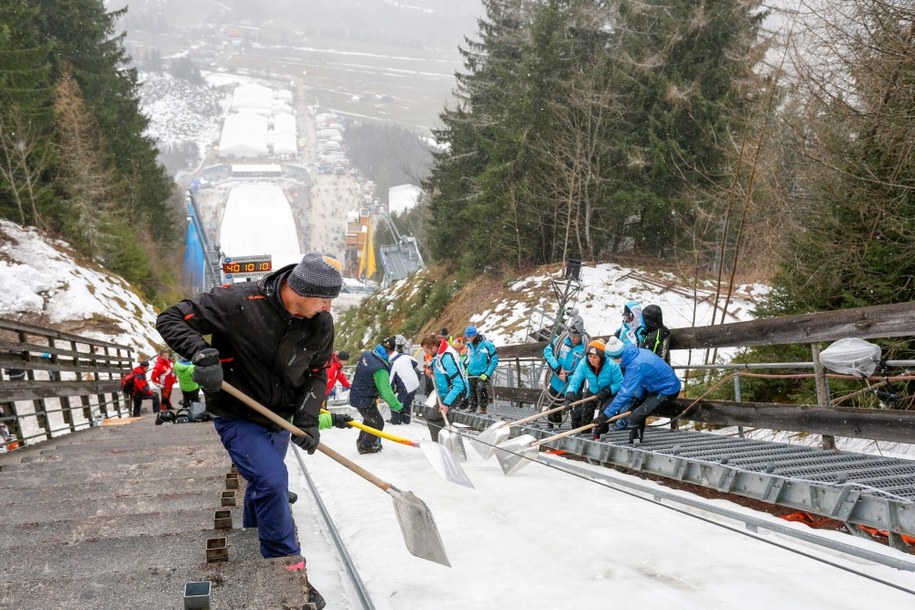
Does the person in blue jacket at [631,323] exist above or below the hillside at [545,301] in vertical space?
above

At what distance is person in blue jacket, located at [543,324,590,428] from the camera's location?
10039mm

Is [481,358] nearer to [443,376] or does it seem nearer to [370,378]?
[443,376]

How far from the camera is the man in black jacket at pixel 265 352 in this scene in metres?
3.66

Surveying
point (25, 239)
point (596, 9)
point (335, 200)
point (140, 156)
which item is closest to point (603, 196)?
point (596, 9)

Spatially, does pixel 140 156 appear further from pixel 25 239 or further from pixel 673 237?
pixel 673 237

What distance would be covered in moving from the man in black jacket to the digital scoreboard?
108ft

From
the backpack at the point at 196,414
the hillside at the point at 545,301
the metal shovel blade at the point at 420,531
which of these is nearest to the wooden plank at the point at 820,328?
the metal shovel blade at the point at 420,531

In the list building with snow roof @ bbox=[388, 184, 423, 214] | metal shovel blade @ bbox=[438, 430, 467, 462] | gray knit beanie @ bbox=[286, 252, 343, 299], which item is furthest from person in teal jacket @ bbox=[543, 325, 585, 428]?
building with snow roof @ bbox=[388, 184, 423, 214]

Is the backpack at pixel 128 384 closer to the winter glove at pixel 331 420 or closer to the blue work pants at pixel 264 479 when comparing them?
the winter glove at pixel 331 420

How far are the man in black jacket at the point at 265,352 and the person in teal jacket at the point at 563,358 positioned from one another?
635cm

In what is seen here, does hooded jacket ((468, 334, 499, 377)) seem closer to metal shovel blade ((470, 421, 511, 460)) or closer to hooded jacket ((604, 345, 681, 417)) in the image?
metal shovel blade ((470, 421, 511, 460))

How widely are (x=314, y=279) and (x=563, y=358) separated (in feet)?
22.8

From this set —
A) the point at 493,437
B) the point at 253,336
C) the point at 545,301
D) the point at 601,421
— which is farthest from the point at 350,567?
the point at 545,301

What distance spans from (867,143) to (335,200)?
159 m
